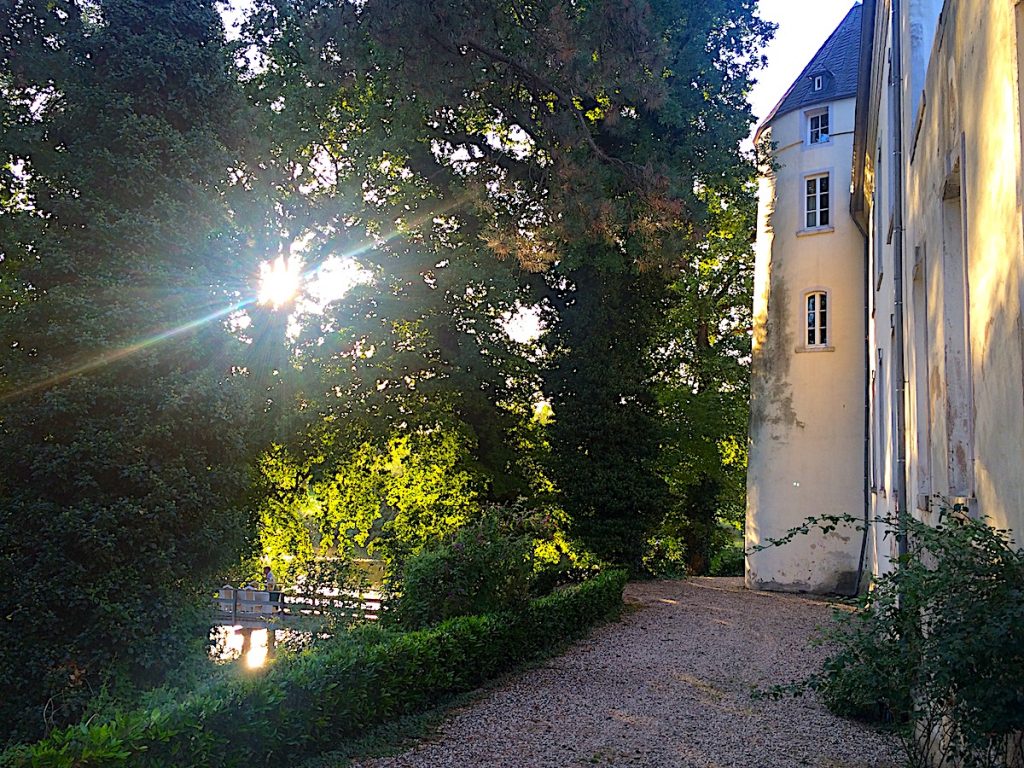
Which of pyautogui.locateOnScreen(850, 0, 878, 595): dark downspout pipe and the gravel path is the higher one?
pyautogui.locateOnScreen(850, 0, 878, 595): dark downspout pipe

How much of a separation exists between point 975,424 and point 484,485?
621 inches

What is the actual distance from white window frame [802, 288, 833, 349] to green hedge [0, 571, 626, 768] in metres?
11.2

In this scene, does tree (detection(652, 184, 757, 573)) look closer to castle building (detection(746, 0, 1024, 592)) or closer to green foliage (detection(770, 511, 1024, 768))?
castle building (detection(746, 0, 1024, 592))

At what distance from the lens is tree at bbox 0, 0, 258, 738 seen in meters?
8.18

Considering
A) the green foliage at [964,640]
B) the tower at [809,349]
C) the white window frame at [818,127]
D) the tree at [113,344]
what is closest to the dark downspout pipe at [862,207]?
the tower at [809,349]

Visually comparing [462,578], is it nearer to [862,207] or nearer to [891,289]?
[891,289]

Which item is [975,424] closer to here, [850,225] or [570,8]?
[570,8]

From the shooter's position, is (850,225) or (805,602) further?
(850,225)

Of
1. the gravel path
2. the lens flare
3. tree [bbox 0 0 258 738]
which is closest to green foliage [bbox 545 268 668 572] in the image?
the gravel path

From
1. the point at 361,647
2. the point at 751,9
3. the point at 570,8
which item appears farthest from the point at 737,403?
the point at 361,647

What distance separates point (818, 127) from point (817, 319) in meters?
4.44

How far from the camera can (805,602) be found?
17938 millimetres

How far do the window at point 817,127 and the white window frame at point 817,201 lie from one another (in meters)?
0.83

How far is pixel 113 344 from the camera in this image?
9.12 metres
